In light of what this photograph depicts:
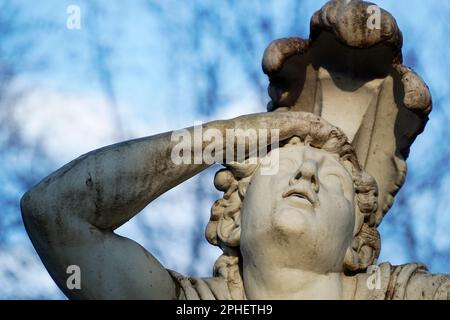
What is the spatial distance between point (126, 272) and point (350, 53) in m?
1.91

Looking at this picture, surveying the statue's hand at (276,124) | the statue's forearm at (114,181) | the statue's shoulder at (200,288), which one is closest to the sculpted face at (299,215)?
the statue's hand at (276,124)

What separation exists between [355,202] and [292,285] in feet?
2.43

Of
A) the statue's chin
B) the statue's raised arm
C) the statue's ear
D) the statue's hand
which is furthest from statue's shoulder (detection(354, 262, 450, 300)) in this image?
the statue's raised arm

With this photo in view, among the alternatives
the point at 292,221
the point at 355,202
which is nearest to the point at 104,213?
the point at 292,221

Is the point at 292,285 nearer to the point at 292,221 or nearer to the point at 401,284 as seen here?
the point at 292,221

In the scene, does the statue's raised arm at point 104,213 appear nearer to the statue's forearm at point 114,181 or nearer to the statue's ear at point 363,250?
the statue's forearm at point 114,181

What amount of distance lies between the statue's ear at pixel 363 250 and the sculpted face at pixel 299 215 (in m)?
0.06

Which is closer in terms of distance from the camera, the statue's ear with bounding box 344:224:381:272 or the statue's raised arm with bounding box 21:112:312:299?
the statue's raised arm with bounding box 21:112:312:299

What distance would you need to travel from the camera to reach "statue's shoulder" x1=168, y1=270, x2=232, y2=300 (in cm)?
955

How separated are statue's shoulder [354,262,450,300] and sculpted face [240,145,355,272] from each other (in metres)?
0.19

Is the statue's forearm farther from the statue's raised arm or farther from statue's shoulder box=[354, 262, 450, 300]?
statue's shoulder box=[354, 262, 450, 300]
